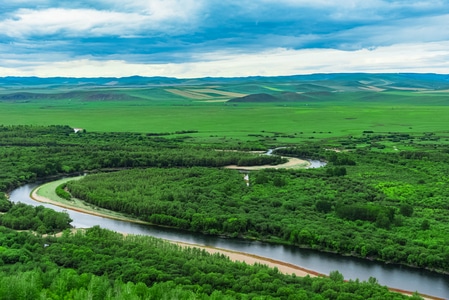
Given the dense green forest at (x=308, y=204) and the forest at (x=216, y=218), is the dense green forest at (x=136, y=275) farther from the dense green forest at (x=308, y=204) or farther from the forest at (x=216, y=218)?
the dense green forest at (x=308, y=204)

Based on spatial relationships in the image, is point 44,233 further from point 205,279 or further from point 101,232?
point 205,279

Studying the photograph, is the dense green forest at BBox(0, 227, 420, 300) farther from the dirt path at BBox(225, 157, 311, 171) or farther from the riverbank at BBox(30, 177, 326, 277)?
the dirt path at BBox(225, 157, 311, 171)

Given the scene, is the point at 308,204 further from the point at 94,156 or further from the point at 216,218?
the point at 94,156

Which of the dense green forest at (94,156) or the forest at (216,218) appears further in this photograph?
the dense green forest at (94,156)

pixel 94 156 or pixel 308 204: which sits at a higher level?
pixel 308 204

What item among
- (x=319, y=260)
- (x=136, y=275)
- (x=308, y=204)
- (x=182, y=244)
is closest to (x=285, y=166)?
(x=308, y=204)

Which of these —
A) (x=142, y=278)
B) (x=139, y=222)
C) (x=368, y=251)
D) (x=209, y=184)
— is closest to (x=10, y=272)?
(x=142, y=278)

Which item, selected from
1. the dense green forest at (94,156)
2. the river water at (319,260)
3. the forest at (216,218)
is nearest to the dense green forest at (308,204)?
Answer: the forest at (216,218)

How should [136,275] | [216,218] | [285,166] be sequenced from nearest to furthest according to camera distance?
[136,275] → [216,218] → [285,166]
